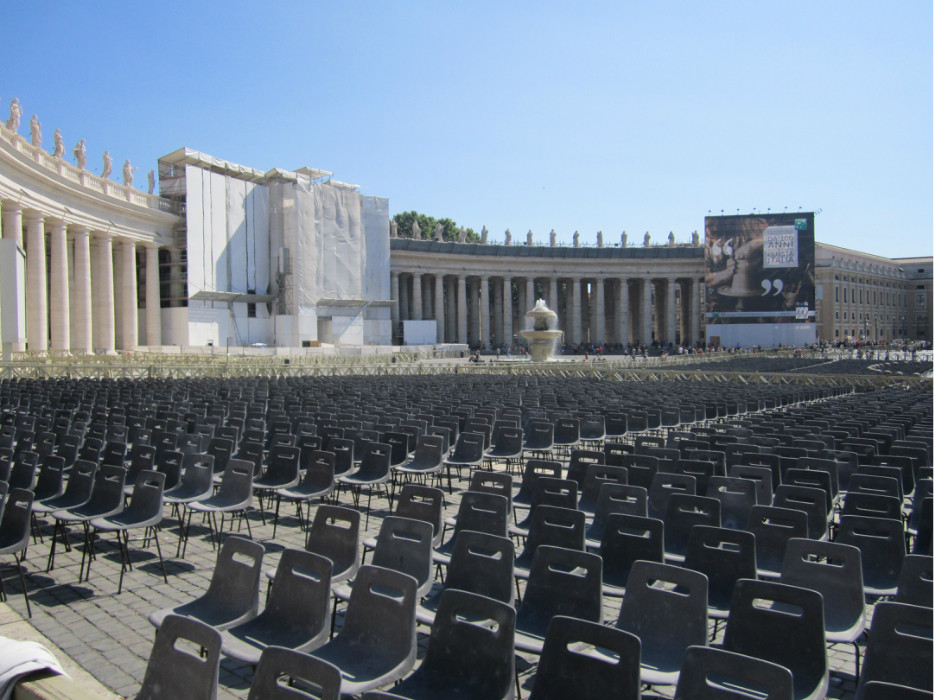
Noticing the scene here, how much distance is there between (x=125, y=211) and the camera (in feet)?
170

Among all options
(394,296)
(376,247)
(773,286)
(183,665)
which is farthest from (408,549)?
(394,296)

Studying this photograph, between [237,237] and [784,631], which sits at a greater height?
[237,237]

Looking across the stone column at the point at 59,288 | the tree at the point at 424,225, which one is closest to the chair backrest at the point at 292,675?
the stone column at the point at 59,288

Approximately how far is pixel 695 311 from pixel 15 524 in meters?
91.8

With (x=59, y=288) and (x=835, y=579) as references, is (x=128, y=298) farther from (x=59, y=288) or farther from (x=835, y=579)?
(x=835, y=579)

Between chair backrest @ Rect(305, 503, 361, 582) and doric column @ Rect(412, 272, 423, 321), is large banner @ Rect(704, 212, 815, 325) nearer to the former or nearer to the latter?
doric column @ Rect(412, 272, 423, 321)

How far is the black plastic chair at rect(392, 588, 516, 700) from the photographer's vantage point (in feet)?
12.6

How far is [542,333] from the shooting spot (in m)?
48.3

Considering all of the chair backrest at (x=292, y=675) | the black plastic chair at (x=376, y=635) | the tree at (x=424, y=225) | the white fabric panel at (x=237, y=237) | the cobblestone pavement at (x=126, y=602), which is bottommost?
the cobblestone pavement at (x=126, y=602)

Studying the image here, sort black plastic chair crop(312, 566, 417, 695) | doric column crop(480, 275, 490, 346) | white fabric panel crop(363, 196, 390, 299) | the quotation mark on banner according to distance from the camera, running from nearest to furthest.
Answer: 1. black plastic chair crop(312, 566, 417, 695)
2. the quotation mark on banner
3. white fabric panel crop(363, 196, 390, 299)
4. doric column crop(480, 275, 490, 346)

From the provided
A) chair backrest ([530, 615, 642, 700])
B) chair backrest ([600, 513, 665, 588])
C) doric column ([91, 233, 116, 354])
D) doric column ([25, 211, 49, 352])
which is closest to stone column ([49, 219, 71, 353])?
doric column ([25, 211, 49, 352])

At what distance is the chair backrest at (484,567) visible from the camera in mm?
5156

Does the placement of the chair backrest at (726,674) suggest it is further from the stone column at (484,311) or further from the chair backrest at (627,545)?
the stone column at (484,311)

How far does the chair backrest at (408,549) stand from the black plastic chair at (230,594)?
3.76ft
